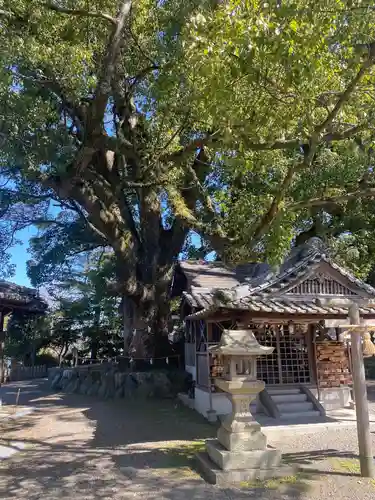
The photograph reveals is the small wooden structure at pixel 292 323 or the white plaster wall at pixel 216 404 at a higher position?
the small wooden structure at pixel 292 323

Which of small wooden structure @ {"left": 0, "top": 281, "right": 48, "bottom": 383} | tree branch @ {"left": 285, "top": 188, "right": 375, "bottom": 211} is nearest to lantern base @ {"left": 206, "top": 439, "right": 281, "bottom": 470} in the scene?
tree branch @ {"left": 285, "top": 188, "right": 375, "bottom": 211}

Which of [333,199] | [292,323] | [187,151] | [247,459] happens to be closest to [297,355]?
[292,323]

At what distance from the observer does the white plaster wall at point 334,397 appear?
1319cm

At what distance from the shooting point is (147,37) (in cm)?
1228

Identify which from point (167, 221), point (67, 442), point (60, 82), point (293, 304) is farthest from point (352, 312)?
point (167, 221)

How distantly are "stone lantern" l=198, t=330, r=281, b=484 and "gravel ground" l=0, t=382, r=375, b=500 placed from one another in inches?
10.6

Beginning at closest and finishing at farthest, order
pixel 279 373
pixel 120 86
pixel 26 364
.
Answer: pixel 279 373, pixel 120 86, pixel 26 364

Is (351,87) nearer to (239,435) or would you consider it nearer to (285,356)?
(239,435)

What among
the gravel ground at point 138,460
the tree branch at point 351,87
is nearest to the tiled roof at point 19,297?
the gravel ground at point 138,460

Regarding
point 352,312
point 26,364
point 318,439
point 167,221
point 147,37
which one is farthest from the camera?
point 26,364

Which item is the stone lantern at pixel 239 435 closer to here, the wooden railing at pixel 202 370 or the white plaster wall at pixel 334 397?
the wooden railing at pixel 202 370

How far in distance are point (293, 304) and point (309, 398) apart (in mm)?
3279

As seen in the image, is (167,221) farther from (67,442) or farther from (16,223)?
(67,442)

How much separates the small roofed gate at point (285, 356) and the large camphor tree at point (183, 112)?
283cm
